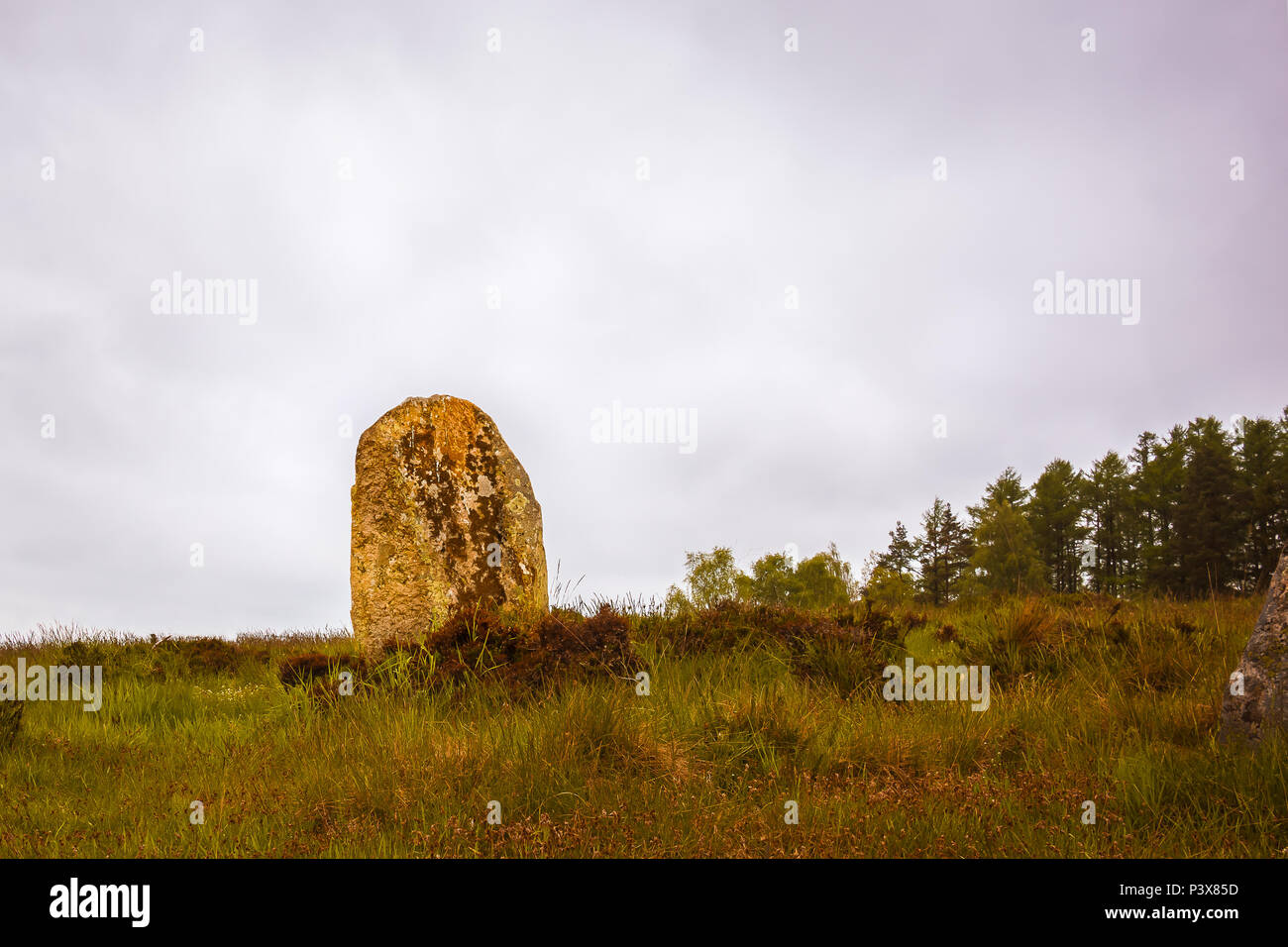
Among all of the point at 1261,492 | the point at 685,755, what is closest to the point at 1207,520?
the point at 1261,492

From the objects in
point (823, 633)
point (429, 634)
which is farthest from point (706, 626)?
point (429, 634)

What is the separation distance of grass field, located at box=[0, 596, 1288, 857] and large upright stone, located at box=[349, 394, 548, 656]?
52.8 inches

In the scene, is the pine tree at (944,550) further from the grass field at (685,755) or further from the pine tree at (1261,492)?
the grass field at (685,755)

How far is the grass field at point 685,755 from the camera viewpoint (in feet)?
12.0

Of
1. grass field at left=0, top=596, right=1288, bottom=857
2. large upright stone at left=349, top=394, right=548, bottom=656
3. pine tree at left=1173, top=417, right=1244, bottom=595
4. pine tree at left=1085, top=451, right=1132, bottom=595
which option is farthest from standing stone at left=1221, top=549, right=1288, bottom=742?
pine tree at left=1085, top=451, right=1132, bottom=595

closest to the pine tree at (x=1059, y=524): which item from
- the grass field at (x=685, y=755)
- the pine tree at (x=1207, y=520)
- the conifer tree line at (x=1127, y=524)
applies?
the conifer tree line at (x=1127, y=524)

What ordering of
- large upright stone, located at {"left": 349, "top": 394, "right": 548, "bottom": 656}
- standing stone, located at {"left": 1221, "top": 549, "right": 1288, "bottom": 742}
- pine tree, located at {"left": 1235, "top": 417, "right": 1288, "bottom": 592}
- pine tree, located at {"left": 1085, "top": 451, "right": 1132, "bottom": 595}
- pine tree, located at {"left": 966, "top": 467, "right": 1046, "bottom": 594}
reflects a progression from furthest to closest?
pine tree, located at {"left": 1085, "top": 451, "right": 1132, "bottom": 595} → pine tree, located at {"left": 966, "top": 467, "right": 1046, "bottom": 594} → pine tree, located at {"left": 1235, "top": 417, "right": 1288, "bottom": 592} → large upright stone, located at {"left": 349, "top": 394, "right": 548, "bottom": 656} → standing stone, located at {"left": 1221, "top": 549, "right": 1288, "bottom": 742}

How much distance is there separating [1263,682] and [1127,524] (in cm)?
5156

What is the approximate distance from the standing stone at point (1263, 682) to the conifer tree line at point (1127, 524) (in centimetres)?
3079

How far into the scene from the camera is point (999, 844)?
3.48 meters

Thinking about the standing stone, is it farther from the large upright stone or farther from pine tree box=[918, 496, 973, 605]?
pine tree box=[918, 496, 973, 605]

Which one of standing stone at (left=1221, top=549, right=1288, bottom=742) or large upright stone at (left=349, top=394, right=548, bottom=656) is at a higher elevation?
large upright stone at (left=349, top=394, right=548, bottom=656)

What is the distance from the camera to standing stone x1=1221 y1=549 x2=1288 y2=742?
4.43 m
